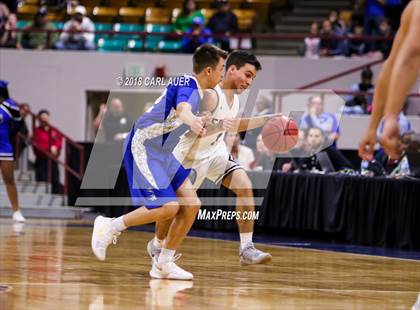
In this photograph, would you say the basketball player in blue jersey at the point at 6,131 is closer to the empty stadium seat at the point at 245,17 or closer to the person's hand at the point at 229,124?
the person's hand at the point at 229,124

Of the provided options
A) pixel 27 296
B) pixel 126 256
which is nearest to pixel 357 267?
pixel 126 256

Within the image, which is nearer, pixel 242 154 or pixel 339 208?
pixel 339 208

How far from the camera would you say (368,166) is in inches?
519

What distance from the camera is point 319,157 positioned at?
1374 cm

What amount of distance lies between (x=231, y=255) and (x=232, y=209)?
3838 mm

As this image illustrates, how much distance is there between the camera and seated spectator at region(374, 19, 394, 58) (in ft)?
59.7

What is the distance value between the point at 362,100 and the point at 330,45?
2536 mm

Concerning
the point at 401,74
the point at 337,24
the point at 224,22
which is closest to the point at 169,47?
the point at 224,22

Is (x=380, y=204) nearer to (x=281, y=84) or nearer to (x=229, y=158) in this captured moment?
(x=229, y=158)

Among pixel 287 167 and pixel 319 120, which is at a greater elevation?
pixel 319 120

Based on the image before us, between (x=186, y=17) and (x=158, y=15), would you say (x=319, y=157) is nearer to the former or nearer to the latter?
(x=186, y=17)

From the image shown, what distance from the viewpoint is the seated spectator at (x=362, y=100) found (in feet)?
54.5

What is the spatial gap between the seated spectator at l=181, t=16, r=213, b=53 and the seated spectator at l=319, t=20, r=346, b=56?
2028 millimetres

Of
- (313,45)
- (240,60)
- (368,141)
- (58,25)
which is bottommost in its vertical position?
(58,25)
